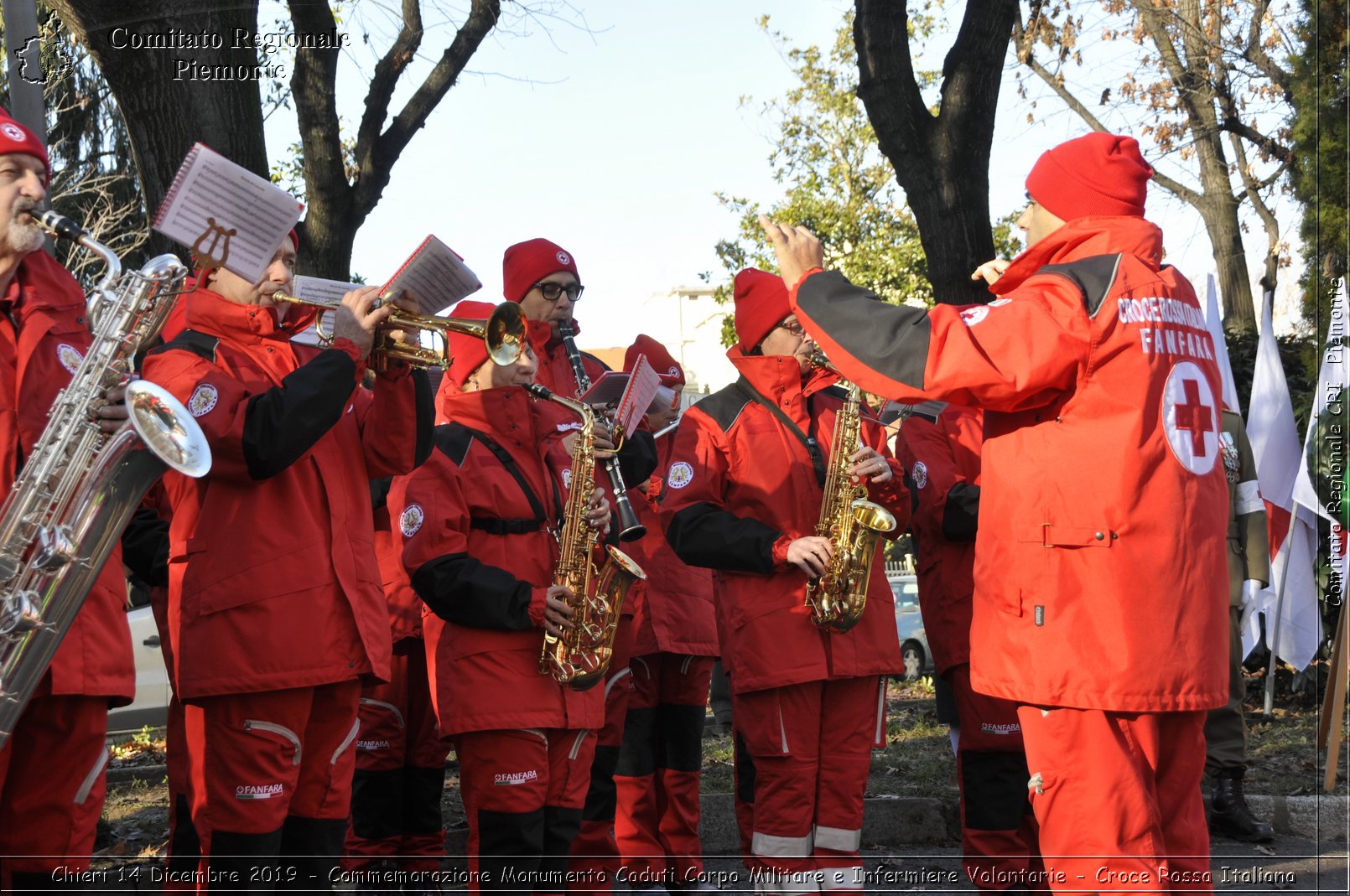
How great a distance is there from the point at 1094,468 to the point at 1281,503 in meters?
4.77

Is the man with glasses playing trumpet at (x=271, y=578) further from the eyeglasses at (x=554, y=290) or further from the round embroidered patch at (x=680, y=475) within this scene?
the eyeglasses at (x=554, y=290)

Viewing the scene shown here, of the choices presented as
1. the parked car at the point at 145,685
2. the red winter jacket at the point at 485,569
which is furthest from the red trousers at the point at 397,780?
the parked car at the point at 145,685

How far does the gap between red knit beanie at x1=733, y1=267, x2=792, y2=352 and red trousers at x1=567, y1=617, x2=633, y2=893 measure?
1.36 metres

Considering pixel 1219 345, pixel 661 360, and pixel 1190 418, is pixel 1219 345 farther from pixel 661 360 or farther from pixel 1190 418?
pixel 1190 418

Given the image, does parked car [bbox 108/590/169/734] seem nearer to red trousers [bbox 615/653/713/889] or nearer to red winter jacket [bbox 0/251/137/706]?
red trousers [bbox 615/653/713/889]

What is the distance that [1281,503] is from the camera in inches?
306

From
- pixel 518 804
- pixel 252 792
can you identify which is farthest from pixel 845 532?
pixel 252 792

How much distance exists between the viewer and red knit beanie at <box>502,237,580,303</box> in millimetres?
6227

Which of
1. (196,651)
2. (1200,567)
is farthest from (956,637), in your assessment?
(196,651)

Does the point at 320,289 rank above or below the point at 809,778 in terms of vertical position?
above

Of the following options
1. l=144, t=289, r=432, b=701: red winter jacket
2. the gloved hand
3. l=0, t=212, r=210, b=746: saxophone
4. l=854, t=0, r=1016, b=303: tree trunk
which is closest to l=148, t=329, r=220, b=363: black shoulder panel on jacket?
l=144, t=289, r=432, b=701: red winter jacket

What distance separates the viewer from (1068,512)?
12.0ft

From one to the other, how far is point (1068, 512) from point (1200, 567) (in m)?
0.40

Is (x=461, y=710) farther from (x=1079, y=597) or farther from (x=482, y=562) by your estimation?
(x=1079, y=597)
